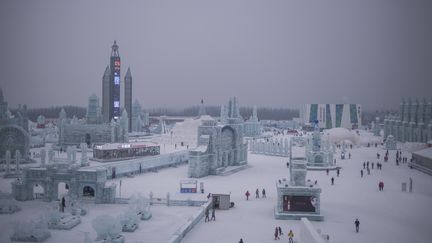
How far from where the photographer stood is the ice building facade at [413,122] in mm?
65463

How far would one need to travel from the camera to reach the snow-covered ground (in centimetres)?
2128

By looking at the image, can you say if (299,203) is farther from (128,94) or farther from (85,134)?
(128,94)

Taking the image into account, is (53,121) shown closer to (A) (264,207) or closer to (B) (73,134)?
(B) (73,134)

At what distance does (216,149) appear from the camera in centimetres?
4312

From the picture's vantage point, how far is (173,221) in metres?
24.0

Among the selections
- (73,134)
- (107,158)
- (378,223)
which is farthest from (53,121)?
(378,223)

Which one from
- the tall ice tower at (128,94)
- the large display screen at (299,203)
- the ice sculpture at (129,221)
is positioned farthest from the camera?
the tall ice tower at (128,94)

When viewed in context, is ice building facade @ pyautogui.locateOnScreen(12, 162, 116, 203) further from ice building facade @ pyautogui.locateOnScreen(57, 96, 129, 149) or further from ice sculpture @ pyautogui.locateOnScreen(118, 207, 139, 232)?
ice building facade @ pyautogui.locateOnScreen(57, 96, 129, 149)

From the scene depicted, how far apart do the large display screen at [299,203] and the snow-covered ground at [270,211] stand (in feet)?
3.88

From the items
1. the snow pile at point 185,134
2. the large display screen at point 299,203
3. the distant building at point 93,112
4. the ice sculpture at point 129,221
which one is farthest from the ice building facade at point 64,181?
the snow pile at point 185,134

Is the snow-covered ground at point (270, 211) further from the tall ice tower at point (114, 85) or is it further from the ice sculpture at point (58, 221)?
the tall ice tower at point (114, 85)

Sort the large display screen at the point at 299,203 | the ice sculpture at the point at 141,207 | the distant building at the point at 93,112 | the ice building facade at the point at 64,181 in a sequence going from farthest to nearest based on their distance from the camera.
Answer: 1. the distant building at the point at 93,112
2. the ice building facade at the point at 64,181
3. the large display screen at the point at 299,203
4. the ice sculpture at the point at 141,207

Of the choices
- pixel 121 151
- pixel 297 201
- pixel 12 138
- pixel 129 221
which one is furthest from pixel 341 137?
pixel 129 221

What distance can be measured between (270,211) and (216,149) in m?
16.7
